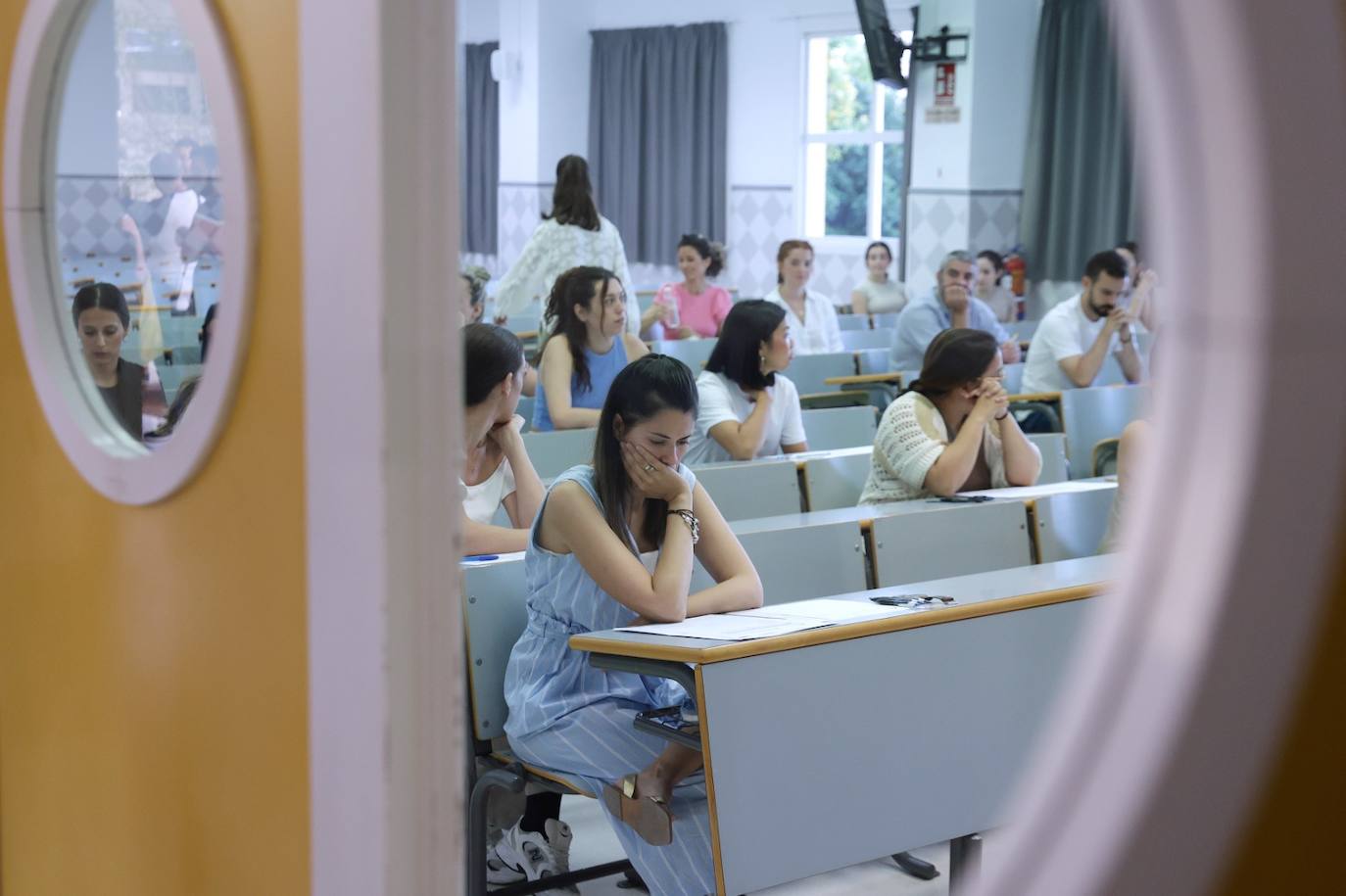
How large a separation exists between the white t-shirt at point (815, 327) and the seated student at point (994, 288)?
121 cm

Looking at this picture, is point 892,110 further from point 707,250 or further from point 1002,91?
point 707,250

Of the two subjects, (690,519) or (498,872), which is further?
(498,872)

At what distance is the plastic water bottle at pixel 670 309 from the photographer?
8273 mm

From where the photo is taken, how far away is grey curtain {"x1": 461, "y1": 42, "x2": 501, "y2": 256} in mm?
13641

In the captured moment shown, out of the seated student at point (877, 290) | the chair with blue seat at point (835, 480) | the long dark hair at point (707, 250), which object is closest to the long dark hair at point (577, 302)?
the chair with blue seat at point (835, 480)

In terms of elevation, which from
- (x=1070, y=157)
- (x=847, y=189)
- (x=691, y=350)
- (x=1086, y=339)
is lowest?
(x=691, y=350)

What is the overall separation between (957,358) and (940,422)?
19 cm

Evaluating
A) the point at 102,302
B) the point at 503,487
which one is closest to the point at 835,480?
the point at 503,487

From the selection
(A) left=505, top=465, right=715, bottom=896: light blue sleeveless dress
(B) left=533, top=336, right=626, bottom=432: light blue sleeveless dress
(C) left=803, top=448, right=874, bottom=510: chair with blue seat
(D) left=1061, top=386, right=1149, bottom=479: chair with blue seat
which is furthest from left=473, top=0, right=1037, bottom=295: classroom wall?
(A) left=505, top=465, right=715, bottom=896: light blue sleeveless dress

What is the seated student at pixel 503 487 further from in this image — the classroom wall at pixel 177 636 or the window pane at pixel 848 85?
the window pane at pixel 848 85

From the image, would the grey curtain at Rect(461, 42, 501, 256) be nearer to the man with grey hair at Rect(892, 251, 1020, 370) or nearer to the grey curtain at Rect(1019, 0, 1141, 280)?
the grey curtain at Rect(1019, 0, 1141, 280)

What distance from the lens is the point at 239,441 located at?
1807mm

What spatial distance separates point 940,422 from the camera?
416cm

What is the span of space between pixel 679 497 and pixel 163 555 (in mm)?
1247
